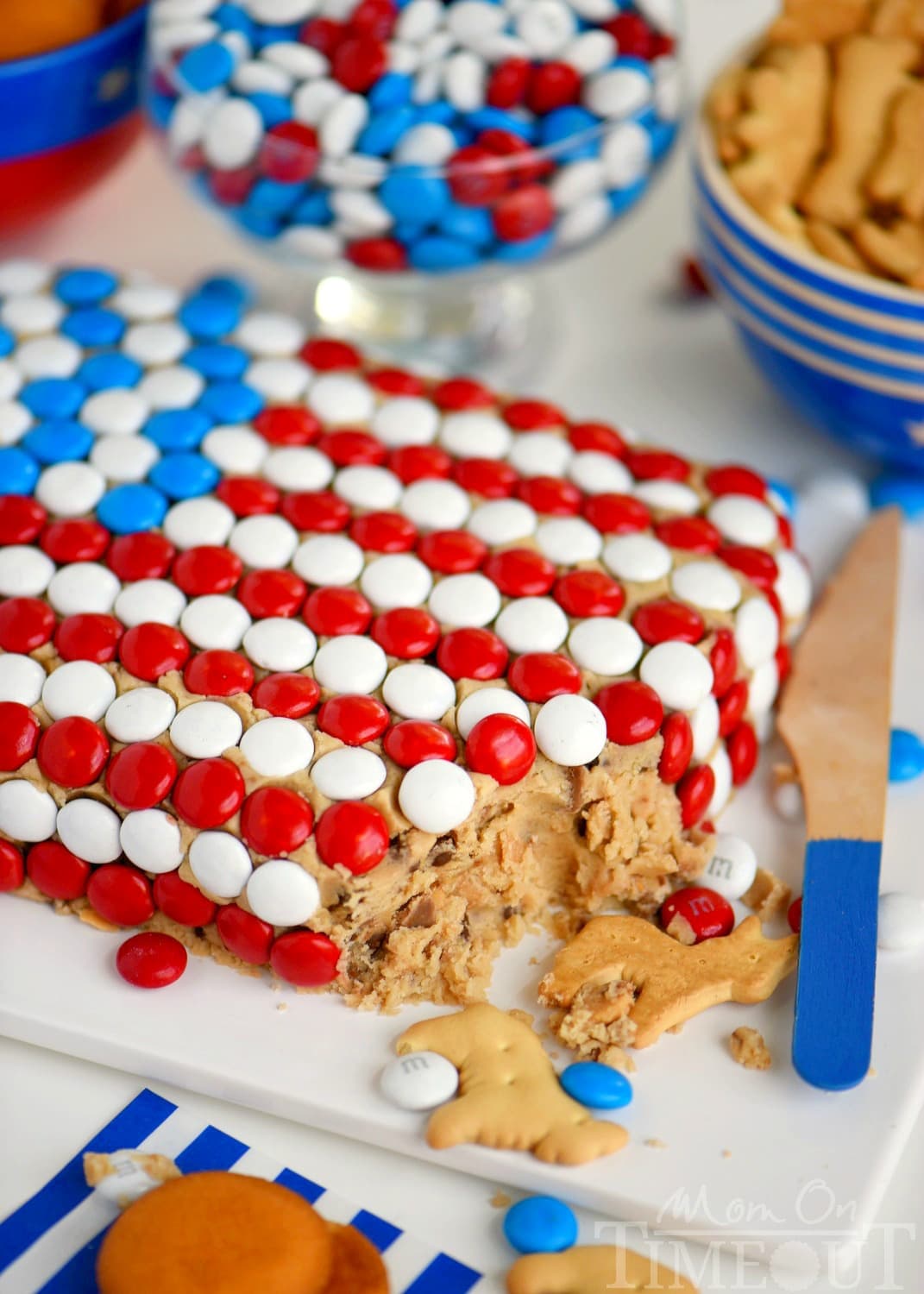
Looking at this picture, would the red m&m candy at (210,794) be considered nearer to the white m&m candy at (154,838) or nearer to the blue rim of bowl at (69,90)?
the white m&m candy at (154,838)

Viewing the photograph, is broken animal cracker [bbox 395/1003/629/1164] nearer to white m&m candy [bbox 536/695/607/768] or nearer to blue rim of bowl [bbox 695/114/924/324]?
white m&m candy [bbox 536/695/607/768]

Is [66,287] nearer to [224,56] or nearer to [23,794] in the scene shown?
[224,56]

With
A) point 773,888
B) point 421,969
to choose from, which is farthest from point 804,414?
point 421,969

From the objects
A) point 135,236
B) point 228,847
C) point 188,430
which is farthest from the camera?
point 135,236

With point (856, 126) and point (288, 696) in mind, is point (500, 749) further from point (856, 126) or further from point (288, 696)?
point (856, 126)

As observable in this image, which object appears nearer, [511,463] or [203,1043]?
[203,1043]

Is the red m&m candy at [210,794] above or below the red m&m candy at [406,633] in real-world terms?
below

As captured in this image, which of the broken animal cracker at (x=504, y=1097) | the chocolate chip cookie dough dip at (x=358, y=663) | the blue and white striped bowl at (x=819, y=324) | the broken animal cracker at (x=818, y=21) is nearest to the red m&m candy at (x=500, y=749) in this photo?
the chocolate chip cookie dough dip at (x=358, y=663)
